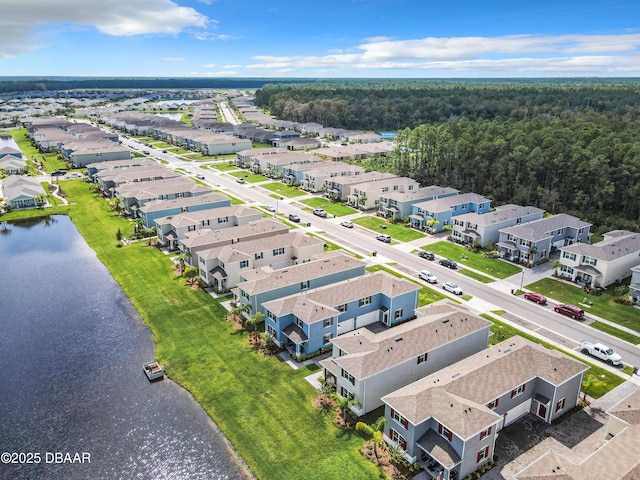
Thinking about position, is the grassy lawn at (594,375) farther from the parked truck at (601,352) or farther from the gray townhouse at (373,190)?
the gray townhouse at (373,190)

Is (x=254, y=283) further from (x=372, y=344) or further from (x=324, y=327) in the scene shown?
(x=372, y=344)

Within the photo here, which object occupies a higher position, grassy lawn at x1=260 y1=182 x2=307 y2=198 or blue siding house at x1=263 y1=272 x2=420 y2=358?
blue siding house at x1=263 y1=272 x2=420 y2=358

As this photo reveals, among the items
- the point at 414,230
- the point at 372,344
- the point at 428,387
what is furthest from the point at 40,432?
the point at 414,230

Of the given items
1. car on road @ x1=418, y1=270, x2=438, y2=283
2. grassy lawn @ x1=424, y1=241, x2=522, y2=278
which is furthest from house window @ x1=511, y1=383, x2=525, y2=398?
grassy lawn @ x1=424, y1=241, x2=522, y2=278

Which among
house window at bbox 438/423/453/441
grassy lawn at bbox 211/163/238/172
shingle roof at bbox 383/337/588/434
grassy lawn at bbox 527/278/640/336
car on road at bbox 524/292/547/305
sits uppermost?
shingle roof at bbox 383/337/588/434

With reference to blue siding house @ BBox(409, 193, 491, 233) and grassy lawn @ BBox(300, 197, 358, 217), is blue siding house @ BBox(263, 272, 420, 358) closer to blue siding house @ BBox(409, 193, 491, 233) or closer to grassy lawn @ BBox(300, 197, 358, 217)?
blue siding house @ BBox(409, 193, 491, 233)

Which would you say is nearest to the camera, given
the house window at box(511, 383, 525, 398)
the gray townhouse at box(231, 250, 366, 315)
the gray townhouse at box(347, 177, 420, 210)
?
the house window at box(511, 383, 525, 398)

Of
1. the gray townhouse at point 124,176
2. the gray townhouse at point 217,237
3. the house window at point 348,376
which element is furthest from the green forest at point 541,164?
the house window at point 348,376
